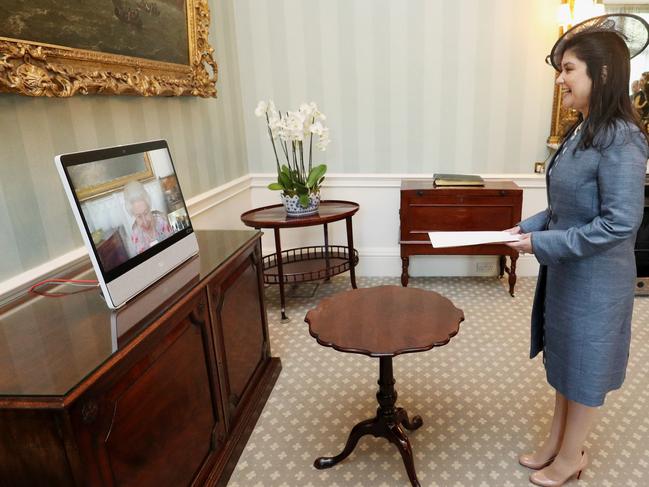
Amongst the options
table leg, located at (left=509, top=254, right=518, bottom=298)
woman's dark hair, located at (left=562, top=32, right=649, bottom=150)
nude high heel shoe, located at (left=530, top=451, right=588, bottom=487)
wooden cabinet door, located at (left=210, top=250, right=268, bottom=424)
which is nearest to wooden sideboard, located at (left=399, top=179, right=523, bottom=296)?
table leg, located at (left=509, top=254, right=518, bottom=298)

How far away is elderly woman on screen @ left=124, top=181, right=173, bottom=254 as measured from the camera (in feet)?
4.99

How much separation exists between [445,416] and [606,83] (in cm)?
155

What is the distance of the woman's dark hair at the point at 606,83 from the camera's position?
135 centimetres

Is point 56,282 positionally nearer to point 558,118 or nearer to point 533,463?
point 533,463

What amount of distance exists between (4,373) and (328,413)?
1.50 metres

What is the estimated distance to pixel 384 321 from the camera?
1.69 metres

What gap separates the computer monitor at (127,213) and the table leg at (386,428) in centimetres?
91

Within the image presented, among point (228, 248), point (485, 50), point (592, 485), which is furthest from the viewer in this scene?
point (485, 50)

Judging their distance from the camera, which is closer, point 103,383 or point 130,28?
point 103,383

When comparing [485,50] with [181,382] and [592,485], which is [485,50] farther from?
[181,382]

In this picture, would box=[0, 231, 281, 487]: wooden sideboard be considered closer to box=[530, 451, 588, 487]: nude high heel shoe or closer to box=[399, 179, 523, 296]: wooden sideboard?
box=[530, 451, 588, 487]: nude high heel shoe

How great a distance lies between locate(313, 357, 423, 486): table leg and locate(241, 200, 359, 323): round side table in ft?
3.98

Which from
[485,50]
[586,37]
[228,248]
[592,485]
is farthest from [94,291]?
[485,50]

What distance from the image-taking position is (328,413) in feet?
7.39
